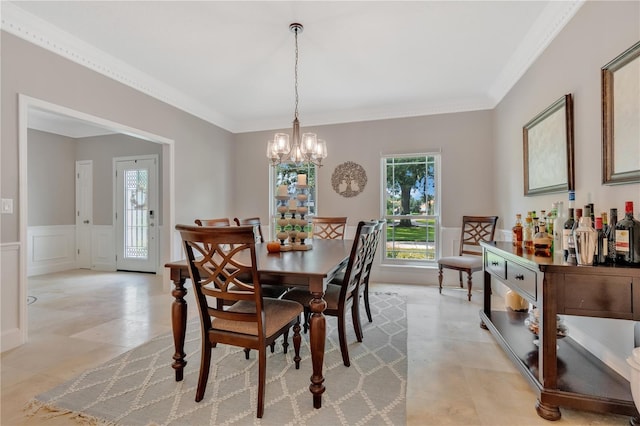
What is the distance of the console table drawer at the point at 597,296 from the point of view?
1407 millimetres

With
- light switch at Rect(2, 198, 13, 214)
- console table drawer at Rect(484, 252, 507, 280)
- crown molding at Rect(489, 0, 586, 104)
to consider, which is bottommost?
console table drawer at Rect(484, 252, 507, 280)

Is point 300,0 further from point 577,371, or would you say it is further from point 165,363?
point 577,371

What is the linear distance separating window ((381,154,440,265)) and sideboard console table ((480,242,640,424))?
2.64 m

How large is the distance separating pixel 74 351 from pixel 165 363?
810mm

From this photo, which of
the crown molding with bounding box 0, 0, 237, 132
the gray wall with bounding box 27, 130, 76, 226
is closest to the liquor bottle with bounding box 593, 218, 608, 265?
the crown molding with bounding box 0, 0, 237, 132

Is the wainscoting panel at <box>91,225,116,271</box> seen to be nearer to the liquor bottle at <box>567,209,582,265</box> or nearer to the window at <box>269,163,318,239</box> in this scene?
the window at <box>269,163,318,239</box>

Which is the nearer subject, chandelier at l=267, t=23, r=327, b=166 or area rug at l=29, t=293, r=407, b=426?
area rug at l=29, t=293, r=407, b=426

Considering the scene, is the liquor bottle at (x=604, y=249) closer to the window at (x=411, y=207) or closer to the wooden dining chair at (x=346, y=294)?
the wooden dining chair at (x=346, y=294)

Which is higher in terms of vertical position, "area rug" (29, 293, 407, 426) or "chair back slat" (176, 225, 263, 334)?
"chair back slat" (176, 225, 263, 334)

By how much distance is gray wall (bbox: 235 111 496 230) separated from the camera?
4191 mm

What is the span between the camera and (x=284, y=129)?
494 centimetres

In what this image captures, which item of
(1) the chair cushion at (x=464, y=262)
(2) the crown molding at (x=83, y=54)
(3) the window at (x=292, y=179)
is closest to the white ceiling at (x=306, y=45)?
(2) the crown molding at (x=83, y=54)

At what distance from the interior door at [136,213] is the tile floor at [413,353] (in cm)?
124

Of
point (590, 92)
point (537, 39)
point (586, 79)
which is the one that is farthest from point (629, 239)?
point (537, 39)
